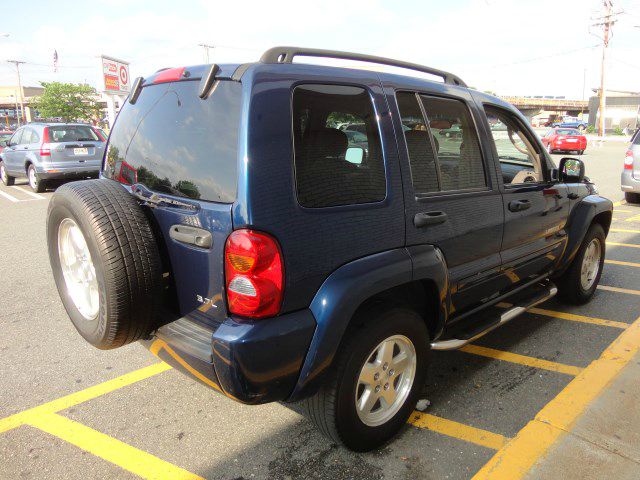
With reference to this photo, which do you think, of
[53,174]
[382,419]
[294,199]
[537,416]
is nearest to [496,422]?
[537,416]

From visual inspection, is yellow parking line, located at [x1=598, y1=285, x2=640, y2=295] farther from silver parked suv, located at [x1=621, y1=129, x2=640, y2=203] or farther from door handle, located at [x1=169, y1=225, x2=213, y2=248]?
silver parked suv, located at [x1=621, y1=129, x2=640, y2=203]

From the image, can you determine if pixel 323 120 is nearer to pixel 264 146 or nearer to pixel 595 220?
pixel 264 146

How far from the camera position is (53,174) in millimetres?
11672

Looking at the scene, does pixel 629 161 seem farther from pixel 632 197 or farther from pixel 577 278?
pixel 577 278

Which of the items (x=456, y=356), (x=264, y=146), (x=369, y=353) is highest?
(x=264, y=146)

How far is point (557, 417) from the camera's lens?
8.56 feet

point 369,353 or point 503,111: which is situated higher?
point 503,111

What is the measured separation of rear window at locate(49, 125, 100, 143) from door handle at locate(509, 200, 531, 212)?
37.2 ft

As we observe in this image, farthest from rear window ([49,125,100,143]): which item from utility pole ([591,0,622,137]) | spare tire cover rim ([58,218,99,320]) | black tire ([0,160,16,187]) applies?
utility pole ([591,0,622,137])

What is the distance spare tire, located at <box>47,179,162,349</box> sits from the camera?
7.27 feet

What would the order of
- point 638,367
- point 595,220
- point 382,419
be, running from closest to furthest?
point 382,419 < point 638,367 < point 595,220

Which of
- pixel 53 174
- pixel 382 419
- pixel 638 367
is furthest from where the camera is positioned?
pixel 53 174

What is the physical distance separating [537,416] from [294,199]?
1.80m

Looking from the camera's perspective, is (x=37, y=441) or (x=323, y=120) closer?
(x=323, y=120)
